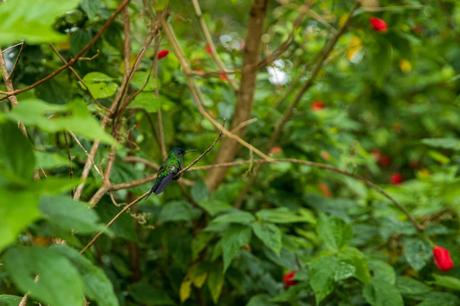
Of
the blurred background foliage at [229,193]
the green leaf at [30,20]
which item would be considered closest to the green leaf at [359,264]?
the blurred background foliage at [229,193]

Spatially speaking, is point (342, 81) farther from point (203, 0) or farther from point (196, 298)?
point (196, 298)

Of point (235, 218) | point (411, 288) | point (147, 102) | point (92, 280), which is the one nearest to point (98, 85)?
point (147, 102)

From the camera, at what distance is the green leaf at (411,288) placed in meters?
1.83

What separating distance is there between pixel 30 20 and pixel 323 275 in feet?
3.60

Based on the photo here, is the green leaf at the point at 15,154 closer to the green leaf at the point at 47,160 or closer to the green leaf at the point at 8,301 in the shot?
the green leaf at the point at 47,160

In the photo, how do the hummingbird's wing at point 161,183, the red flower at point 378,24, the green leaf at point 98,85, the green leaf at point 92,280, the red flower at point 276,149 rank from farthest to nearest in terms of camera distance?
the red flower at point 276,149 < the red flower at point 378,24 < the green leaf at point 98,85 < the hummingbird's wing at point 161,183 < the green leaf at point 92,280

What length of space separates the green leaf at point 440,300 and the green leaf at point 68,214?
1181mm

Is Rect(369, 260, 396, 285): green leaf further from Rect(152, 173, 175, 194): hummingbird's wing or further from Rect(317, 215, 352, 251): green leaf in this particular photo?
Rect(152, 173, 175, 194): hummingbird's wing

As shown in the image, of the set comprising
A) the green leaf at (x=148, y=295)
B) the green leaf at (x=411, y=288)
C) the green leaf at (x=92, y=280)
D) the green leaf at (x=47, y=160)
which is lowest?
the green leaf at (x=148, y=295)

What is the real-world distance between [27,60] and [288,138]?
3.28 feet

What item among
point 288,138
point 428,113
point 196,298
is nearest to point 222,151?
point 288,138

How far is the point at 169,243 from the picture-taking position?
82.9 inches

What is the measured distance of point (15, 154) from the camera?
88 centimetres

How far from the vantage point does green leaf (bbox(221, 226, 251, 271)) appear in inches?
68.9
